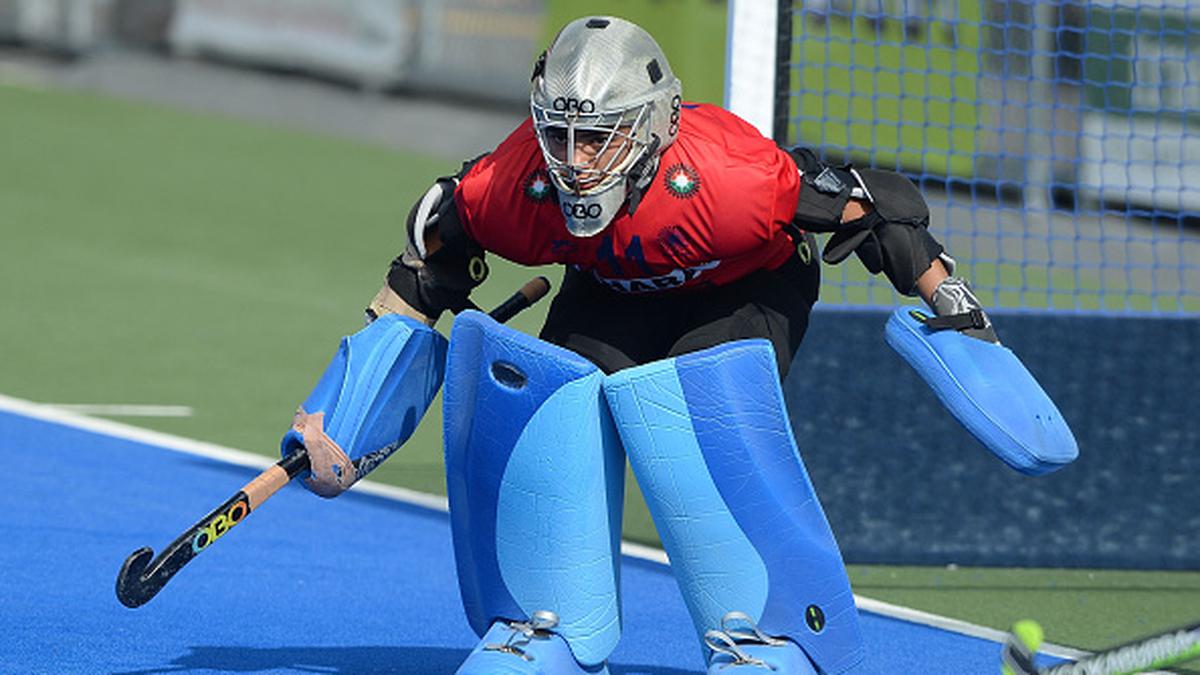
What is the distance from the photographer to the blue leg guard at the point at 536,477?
187 inches

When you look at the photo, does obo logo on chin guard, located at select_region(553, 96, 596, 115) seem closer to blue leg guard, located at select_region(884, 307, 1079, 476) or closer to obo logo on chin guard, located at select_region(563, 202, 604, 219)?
obo logo on chin guard, located at select_region(563, 202, 604, 219)

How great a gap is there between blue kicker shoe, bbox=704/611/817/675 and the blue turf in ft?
2.73

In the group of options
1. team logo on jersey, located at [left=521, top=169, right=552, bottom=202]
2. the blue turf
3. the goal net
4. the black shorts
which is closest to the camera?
team logo on jersey, located at [left=521, top=169, right=552, bottom=202]

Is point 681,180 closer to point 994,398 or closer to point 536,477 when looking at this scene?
point 536,477

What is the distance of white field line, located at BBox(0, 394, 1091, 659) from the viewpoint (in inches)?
247

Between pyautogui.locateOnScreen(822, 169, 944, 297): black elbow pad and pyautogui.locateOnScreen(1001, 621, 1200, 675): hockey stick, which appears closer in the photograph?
pyautogui.locateOnScreen(1001, 621, 1200, 675): hockey stick

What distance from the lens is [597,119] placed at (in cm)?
461

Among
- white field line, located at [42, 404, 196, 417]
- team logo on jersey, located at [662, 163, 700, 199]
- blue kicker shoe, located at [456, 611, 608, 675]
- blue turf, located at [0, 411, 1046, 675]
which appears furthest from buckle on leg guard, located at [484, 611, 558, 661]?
white field line, located at [42, 404, 196, 417]

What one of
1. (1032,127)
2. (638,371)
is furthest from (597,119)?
(1032,127)

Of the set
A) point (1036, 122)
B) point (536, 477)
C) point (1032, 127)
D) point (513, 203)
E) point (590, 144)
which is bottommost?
point (1036, 122)

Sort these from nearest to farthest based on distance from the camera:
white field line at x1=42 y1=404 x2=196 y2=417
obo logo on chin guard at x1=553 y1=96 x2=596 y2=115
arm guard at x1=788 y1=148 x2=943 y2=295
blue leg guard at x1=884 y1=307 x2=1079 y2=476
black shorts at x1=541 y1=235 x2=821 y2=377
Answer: obo logo on chin guard at x1=553 y1=96 x2=596 y2=115
blue leg guard at x1=884 y1=307 x2=1079 y2=476
arm guard at x1=788 y1=148 x2=943 y2=295
black shorts at x1=541 y1=235 x2=821 y2=377
white field line at x1=42 y1=404 x2=196 y2=417

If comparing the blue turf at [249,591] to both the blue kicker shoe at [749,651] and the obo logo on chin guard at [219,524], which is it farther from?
the blue kicker shoe at [749,651]

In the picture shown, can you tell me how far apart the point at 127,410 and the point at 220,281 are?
2791 millimetres

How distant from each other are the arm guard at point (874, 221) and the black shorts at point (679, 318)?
0.21m
